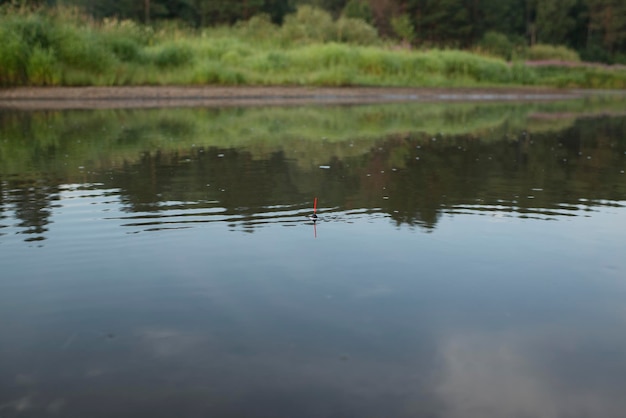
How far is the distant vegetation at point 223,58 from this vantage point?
90.9 ft

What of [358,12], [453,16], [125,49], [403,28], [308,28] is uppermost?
[453,16]

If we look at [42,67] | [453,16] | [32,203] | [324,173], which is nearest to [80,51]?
[42,67]

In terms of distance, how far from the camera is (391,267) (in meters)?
6.16

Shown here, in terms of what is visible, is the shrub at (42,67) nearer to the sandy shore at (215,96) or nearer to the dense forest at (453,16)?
the sandy shore at (215,96)

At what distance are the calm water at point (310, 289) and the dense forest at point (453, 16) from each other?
1959 inches

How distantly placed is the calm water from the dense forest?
49.8m

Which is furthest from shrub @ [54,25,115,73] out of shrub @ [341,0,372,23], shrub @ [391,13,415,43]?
shrub @ [341,0,372,23]

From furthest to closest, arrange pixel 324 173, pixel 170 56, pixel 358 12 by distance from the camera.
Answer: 1. pixel 358 12
2. pixel 170 56
3. pixel 324 173

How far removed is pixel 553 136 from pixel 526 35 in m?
77.3

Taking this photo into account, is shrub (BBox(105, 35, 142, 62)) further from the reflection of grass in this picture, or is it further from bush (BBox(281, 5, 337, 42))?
bush (BBox(281, 5, 337, 42))

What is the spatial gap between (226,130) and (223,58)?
1514cm

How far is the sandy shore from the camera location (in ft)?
87.6

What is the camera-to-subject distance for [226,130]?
18297mm

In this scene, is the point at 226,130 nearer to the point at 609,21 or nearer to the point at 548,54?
the point at 548,54
